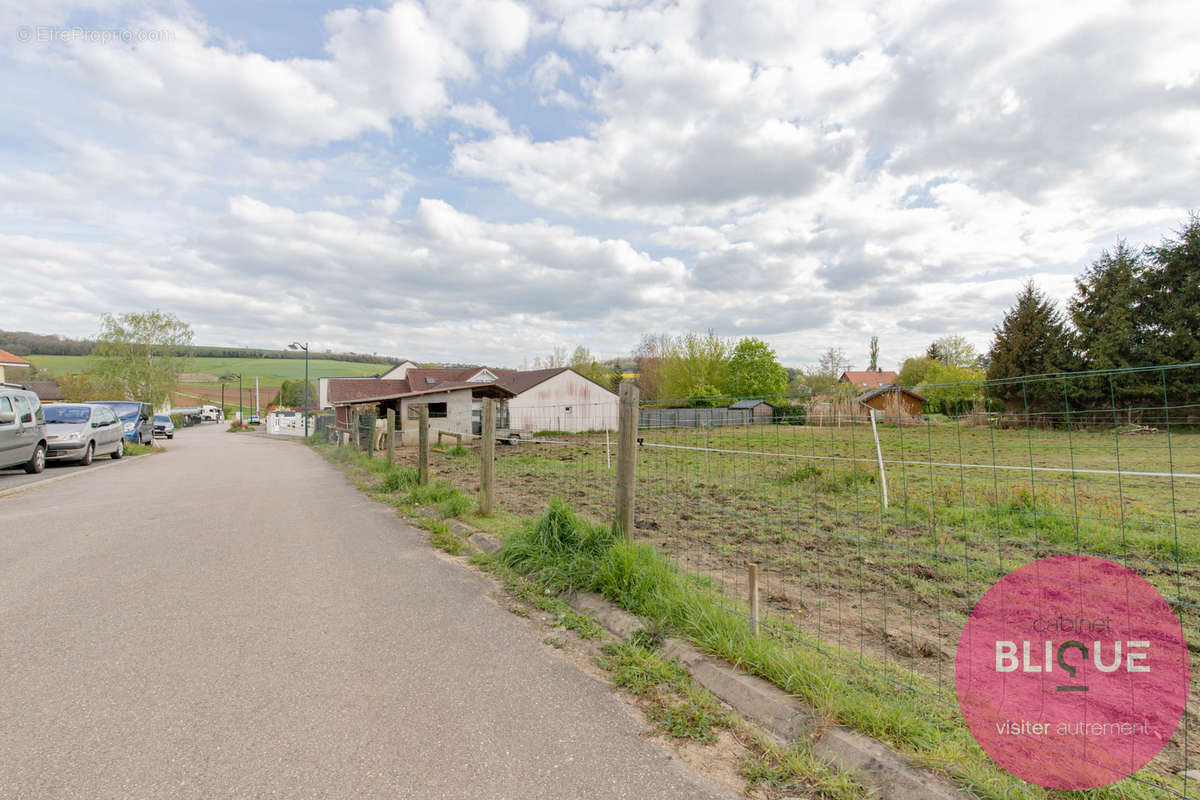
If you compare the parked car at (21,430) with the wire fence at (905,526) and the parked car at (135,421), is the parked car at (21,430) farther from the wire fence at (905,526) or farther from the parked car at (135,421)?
the parked car at (135,421)

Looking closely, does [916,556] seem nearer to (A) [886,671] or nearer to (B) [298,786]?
(A) [886,671]

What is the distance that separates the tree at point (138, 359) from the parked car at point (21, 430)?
37.9 m

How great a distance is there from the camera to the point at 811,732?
2.58 m

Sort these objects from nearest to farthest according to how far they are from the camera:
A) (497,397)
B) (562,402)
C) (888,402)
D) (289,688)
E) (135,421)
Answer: (289,688) < (888,402) < (135,421) < (497,397) < (562,402)

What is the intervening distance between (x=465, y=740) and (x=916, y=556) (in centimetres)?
492

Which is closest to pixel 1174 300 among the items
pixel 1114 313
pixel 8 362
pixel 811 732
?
pixel 1114 313

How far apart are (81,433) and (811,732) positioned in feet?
63.5

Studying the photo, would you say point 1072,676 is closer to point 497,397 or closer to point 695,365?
point 497,397

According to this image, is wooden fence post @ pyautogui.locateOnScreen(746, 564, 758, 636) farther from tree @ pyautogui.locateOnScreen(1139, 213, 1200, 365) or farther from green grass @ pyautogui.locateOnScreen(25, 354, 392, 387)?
green grass @ pyautogui.locateOnScreen(25, 354, 392, 387)

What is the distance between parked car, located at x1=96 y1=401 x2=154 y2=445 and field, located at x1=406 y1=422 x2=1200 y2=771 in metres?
17.8

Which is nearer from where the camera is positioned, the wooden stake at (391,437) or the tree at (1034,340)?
the wooden stake at (391,437)

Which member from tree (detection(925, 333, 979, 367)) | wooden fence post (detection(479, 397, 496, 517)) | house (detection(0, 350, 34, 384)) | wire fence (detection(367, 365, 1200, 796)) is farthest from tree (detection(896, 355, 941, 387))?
house (detection(0, 350, 34, 384))

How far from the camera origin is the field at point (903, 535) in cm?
375

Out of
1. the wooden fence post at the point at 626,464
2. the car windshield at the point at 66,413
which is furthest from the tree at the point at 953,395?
the car windshield at the point at 66,413
